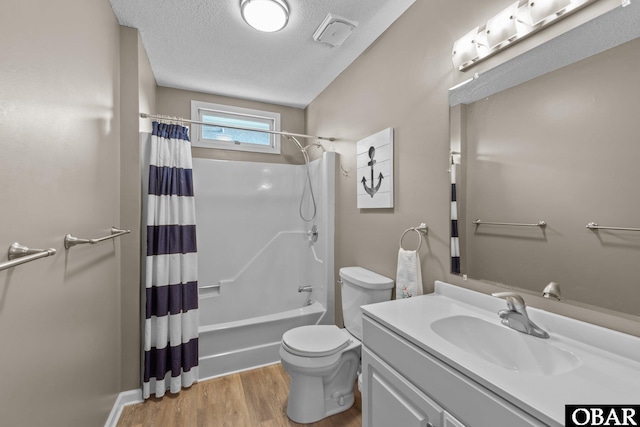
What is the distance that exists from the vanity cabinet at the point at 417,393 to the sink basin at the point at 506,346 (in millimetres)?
200

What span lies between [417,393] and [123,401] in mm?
1995

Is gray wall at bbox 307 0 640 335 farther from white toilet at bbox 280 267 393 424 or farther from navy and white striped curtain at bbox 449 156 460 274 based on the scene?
white toilet at bbox 280 267 393 424

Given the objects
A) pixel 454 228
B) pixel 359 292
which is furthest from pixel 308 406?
pixel 454 228

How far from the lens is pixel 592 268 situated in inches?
36.0

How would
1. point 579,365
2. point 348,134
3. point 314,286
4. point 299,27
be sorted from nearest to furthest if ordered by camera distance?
point 579,365, point 299,27, point 348,134, point 314,286

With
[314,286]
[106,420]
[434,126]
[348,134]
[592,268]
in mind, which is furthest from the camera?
[314,286]

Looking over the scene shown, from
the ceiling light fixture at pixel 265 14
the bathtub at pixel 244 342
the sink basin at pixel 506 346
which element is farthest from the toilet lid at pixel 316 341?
the ceiling light fixture at pixel 265 14

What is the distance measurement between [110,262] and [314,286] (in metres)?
1.66

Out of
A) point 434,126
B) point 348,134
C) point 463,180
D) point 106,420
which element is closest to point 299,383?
point 106,420

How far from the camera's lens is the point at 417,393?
0.94m

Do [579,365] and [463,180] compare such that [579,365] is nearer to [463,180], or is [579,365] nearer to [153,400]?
[463,180]

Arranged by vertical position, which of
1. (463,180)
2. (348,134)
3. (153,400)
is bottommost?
(153,400)

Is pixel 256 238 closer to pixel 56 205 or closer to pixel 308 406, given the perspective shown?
pixel 308 406

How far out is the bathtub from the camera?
2209 millimetres
